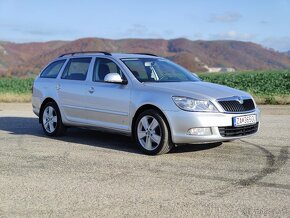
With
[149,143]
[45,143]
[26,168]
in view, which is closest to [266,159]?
[149,143]

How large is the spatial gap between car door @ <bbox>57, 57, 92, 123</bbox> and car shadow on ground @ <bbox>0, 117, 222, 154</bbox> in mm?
497

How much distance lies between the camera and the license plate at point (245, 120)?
769 centimetres

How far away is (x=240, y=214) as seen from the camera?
4.71m

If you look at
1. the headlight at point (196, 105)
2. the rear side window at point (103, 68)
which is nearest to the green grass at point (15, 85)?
the rear side window at point (103, 68)

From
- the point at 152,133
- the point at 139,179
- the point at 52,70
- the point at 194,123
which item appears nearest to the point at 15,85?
the point at 52,70

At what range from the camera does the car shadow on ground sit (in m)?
8.62

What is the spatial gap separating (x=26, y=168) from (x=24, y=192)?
1.39m

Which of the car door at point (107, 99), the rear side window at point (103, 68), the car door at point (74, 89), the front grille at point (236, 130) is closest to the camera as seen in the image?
the front grille at point (236, 130)

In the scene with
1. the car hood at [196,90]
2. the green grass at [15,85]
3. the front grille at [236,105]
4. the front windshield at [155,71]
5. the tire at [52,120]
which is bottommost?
the green grass at [15,85]

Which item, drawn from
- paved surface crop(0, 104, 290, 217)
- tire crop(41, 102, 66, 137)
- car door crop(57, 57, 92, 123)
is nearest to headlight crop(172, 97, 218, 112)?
paved surface crop(0, 104, 290, 217)

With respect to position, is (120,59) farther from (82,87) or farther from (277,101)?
(277,101)

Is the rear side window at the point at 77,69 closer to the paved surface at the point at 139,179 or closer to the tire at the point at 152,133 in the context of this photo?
the paved surface at the point at 139,179

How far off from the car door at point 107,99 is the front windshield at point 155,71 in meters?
0.26

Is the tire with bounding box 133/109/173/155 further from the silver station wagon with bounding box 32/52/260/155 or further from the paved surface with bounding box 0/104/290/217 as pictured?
the paved surface with bounding box 0/104/290/217
